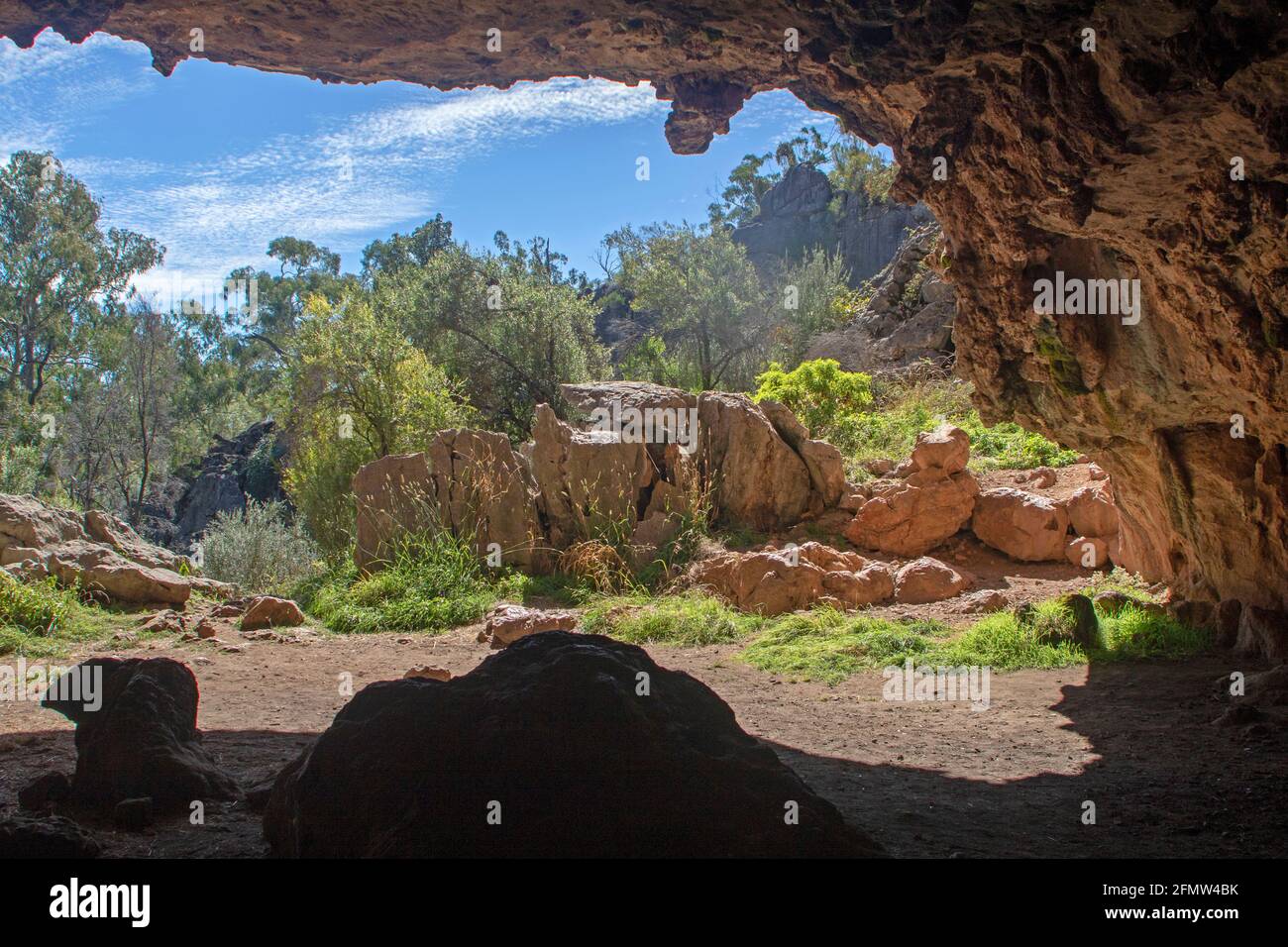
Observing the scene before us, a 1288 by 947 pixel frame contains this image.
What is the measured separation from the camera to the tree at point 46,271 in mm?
30891

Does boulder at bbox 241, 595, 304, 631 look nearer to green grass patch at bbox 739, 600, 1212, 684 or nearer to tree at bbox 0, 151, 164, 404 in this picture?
green grass patch at bbox 739, 600, 1212, 684

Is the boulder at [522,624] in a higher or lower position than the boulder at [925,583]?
lower

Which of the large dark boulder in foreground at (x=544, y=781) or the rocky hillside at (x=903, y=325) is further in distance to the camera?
the rocky hillside at (x=903, y=325)

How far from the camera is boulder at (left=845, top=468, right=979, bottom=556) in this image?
408 inches

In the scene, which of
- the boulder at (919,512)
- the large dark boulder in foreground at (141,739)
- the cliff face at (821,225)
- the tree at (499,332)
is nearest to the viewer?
the large dark boulder in foreground at (141,739)

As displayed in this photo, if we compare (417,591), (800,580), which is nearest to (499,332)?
(417,591)

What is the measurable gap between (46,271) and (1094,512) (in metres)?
33.6

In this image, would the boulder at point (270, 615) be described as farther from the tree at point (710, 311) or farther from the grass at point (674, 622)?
the tree at point (710, 311)

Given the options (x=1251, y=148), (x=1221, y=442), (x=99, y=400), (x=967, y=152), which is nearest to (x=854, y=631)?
(x=1221, y=442)

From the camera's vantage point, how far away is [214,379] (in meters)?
41.8

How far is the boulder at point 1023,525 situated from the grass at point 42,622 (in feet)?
28.9

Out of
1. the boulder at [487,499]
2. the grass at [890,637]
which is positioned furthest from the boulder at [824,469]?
the boulder at [487,499]

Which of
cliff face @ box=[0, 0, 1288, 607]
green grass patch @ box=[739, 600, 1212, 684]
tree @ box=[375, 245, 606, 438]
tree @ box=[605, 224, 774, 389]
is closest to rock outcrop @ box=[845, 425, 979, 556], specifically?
green grass patch @ box=[739, 600, 1212, 684]
